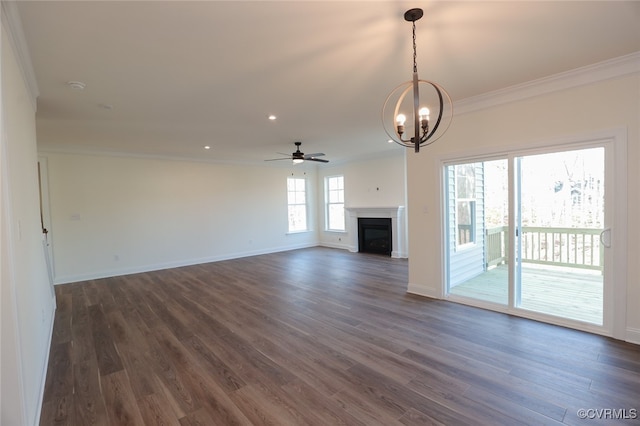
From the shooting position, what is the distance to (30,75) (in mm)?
2635

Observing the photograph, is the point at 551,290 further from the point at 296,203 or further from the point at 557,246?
the point at 296,203

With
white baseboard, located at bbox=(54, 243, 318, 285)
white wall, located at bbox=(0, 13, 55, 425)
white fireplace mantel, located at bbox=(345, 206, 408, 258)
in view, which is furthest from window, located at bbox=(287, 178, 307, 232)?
white wall, located at bbox=(0, 13, 55, 425)

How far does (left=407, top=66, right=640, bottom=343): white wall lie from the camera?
2.78 m

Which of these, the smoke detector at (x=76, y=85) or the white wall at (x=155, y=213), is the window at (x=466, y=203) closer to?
the smoke detector at (x=76, y=85)

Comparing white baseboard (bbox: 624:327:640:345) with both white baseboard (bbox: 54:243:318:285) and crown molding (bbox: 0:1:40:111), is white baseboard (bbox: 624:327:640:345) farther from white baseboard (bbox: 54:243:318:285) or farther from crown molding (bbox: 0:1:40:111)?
white baseboard (bbox: 54:243:318:285)

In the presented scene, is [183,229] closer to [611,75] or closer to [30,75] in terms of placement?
[30,75]

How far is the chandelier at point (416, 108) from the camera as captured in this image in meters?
2.06

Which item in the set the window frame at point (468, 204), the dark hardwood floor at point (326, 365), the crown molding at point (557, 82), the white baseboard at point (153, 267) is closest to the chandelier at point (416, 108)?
the crown molding at point (557, 82)

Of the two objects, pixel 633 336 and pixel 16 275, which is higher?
pixel 16 275

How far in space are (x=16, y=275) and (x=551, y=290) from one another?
5825 mm

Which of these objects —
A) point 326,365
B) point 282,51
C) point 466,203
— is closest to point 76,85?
point 282,51

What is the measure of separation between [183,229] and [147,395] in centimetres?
530

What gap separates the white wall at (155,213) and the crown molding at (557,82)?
5783mm

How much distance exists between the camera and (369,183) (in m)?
8.02
